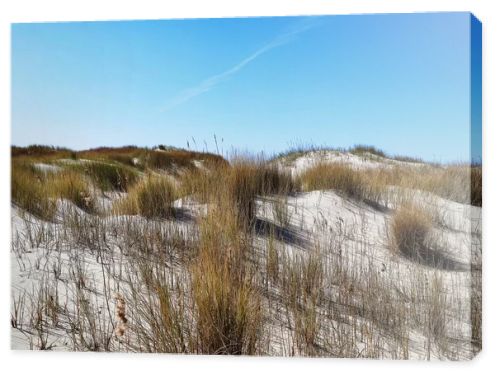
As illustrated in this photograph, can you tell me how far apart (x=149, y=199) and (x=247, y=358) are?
126 centimetres

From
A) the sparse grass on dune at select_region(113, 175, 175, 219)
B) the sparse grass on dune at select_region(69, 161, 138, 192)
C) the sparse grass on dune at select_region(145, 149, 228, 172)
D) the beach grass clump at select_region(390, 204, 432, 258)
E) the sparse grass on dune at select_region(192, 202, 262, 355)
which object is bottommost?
the sparse grass on dune at select_region(192, 202, 262, 355)

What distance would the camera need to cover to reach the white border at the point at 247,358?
396 centimetres

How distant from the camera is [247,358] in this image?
401 cm

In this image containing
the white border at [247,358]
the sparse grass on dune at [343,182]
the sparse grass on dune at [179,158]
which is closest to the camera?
the white border at [247,358]

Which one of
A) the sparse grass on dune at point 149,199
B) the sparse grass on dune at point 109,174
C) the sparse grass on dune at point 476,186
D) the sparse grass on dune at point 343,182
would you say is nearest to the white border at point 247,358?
the sparse grass on dune at point 476,186

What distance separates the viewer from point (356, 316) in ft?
13.2

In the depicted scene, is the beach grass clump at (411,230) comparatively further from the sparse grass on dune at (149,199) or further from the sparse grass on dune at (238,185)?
the sparse grass on dune at (149,199)

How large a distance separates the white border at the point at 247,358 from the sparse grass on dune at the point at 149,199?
2.58ft

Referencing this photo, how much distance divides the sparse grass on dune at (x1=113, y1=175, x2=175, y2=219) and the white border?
788 millimetres

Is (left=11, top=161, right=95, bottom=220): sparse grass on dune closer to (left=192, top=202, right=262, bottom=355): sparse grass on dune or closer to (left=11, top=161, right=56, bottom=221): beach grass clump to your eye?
(left=11, top=161, right=56, bottom=221): beach grass clump

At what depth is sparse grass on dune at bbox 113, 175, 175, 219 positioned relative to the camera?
4.55 metres

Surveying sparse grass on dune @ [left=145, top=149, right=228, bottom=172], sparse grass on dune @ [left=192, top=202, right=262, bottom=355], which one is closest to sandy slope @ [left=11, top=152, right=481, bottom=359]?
sparse grass on dune @ [left=192, top=202, right=262, bottom=355]
